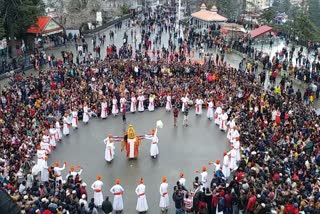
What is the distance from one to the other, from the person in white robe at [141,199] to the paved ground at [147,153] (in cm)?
38

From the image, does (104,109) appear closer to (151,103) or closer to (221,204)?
(151,103)

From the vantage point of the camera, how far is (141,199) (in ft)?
47.9

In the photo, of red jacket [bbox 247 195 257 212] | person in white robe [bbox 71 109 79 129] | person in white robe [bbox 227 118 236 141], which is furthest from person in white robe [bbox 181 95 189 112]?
red jacket [bbox 247 195 257 212]

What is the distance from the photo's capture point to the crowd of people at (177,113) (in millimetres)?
13805

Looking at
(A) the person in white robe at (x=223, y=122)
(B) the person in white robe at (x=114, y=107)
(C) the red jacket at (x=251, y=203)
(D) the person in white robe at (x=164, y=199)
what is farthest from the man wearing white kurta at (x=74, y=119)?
(C) the red jacket at (x=251, y=203)

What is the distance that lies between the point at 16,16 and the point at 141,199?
24401 millimetres

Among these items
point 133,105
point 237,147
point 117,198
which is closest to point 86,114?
point 133,105

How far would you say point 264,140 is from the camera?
60.2 ft

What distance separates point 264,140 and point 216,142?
3.12 meters

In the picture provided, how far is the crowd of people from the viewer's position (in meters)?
13.8

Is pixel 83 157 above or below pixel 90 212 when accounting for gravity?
below

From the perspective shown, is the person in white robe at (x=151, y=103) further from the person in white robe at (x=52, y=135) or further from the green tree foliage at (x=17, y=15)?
the green tree foliage at (x=17, y=15)

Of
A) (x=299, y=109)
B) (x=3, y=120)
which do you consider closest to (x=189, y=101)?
(x=299, y=109)

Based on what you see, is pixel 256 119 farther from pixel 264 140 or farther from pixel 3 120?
pixel 3 120
